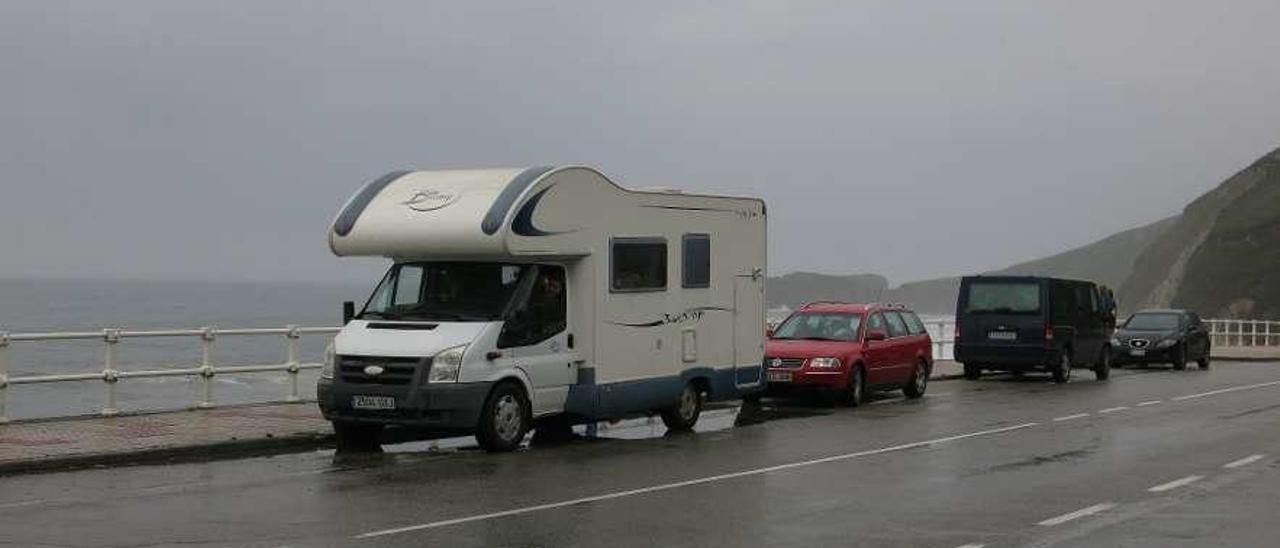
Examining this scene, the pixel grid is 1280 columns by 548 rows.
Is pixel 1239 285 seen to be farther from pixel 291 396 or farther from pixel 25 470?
pixel 25 470

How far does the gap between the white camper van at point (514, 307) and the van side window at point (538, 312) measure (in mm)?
18

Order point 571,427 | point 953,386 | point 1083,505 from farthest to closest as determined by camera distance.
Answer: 1. point 953,386
2. point 571,427
3. point 1083,505

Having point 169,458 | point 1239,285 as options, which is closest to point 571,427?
point 169,458

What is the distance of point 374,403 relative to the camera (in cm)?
1482

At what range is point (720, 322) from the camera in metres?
18.5

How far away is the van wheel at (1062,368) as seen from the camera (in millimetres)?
28922

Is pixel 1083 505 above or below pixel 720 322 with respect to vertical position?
below

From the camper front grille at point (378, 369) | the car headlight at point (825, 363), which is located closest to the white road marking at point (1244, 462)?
the car headlight at point (825, 363)

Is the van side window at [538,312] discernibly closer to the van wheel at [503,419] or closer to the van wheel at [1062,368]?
the van wheel at [503,419]

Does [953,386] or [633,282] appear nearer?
[633,282]

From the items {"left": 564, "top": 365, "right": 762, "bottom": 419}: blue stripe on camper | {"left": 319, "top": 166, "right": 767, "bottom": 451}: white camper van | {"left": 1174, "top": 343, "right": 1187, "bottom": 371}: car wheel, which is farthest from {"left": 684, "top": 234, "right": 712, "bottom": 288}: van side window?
{"left": 1174, "top": 343, "right": 1187, "bottom": 371}: car wheel

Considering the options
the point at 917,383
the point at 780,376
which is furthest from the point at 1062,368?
the point at 780,376

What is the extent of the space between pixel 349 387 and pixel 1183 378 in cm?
2132

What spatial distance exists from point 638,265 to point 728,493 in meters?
5.28
